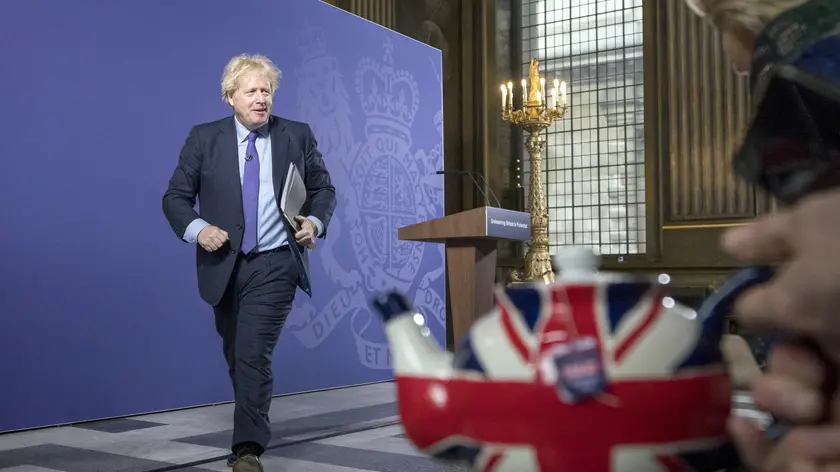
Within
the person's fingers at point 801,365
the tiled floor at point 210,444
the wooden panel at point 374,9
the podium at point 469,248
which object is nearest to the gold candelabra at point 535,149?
the wooden panel at point 374,9

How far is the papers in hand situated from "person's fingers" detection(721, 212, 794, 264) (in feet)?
8.66

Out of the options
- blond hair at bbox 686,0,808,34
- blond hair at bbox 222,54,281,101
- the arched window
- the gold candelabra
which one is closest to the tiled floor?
blond hair at bbox 222,54,281,101

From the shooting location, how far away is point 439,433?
0.68 meters

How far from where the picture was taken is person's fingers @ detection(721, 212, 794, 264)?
55cm

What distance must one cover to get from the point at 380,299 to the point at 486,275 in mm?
3222

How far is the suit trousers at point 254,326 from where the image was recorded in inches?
117

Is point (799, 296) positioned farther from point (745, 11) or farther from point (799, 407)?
point (745, 11)

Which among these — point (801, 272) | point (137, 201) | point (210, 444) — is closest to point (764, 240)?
point (801, 272)

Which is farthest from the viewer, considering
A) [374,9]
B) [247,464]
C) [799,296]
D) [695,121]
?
[695,121]

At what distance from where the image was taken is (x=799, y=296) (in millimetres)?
517

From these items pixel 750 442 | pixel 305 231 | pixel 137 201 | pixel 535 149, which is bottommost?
pixel 750 442

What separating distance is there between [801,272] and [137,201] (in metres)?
4.63

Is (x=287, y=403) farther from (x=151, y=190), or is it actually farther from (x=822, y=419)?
(x=822, y=419)

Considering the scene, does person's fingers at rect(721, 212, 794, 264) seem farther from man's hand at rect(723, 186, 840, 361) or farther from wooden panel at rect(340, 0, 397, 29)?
wooden panel at rect(340, 0, 397, 29)
